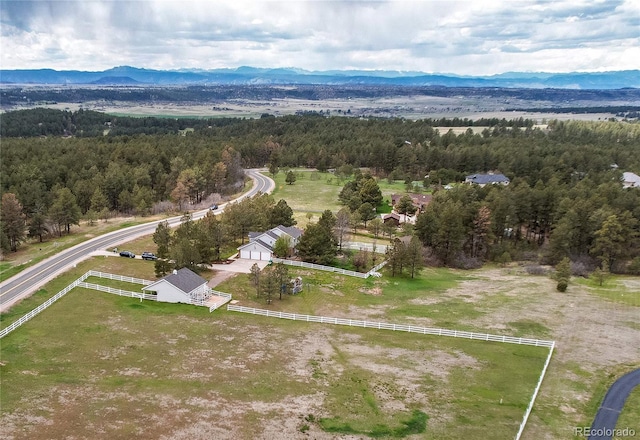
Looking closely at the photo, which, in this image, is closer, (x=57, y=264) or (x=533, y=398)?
(x=533, y=398)

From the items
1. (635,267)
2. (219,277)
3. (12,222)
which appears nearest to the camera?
(219,277)

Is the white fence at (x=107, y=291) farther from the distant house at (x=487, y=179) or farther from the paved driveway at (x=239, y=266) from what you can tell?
the distant house at (x=487, y=179)

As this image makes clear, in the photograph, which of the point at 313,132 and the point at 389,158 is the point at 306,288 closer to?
the point at 389,158

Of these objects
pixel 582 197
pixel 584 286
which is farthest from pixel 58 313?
pixel 582 197

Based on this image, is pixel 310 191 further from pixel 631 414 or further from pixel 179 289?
pixel 631 414

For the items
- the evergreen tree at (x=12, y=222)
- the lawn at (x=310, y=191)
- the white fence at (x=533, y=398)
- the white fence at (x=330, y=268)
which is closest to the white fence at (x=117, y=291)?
the white fence at (x=330, y=268)

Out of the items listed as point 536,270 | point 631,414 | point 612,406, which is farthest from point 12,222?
point 631,414

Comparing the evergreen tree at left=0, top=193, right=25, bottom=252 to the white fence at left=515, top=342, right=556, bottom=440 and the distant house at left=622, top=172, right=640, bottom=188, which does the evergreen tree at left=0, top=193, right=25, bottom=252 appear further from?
the distant house at left=622, top=172, right=640, bottom=188

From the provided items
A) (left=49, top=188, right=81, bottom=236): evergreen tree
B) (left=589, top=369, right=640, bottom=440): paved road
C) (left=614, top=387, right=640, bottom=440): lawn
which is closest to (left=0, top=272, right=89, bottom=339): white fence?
(left=49, top=188, right=81, bottom=236): evergreen tree
